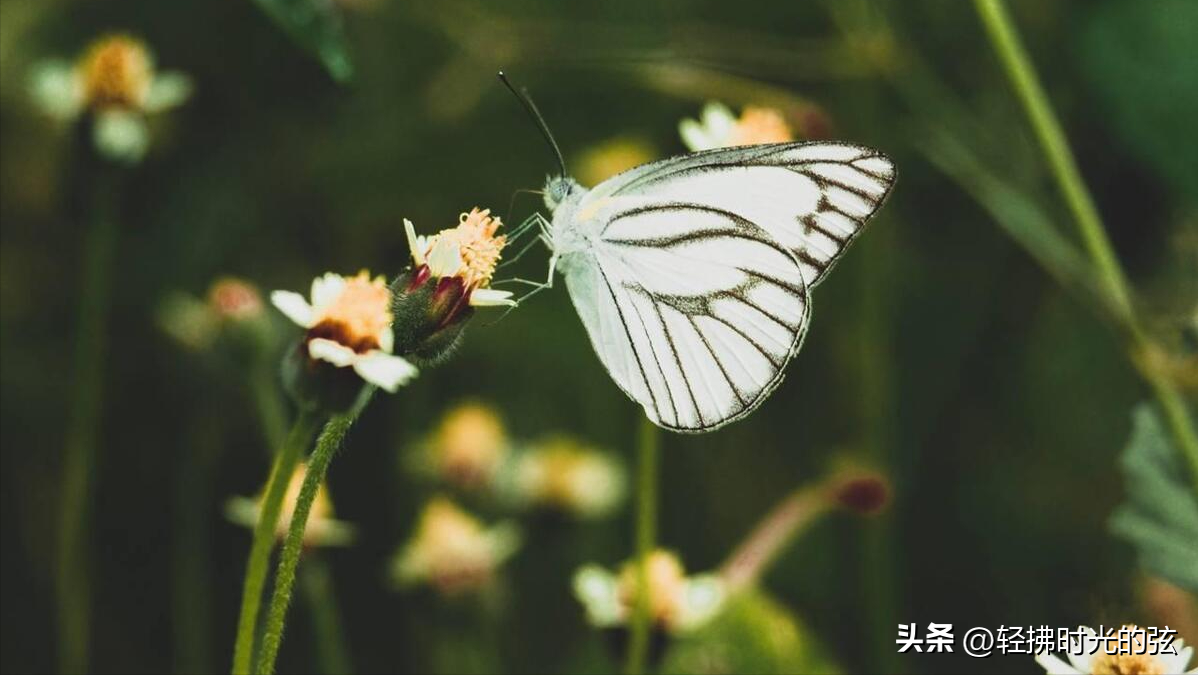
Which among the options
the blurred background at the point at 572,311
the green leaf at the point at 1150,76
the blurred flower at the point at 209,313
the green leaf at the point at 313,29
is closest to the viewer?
the green leaf at the point at 313,29

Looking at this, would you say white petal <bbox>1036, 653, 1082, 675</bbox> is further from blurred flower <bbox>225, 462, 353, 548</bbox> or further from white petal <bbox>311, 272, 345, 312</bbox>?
blurred flower <bbox>225, 462, 353, 548</bbox>

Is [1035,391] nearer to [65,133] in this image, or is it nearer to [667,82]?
[667,82]

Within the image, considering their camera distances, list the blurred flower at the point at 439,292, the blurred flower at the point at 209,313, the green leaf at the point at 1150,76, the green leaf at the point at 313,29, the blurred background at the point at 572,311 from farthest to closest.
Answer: the blurred background at the point at 572,311, the green leaf at the point at 1150,76, the blurred flower at the point at 209,313, the green leaf at the point at 313,29, the blurred flower at the point at 439,292

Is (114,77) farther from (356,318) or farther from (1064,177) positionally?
(1064,177)

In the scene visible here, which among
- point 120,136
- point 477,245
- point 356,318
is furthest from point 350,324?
point 120,136

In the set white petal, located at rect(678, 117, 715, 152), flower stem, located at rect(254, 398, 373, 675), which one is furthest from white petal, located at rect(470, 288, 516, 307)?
white petal, located at rect(678, 117, 715, 152)

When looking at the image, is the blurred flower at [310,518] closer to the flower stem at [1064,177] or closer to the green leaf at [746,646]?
the green leaf at [746,646]

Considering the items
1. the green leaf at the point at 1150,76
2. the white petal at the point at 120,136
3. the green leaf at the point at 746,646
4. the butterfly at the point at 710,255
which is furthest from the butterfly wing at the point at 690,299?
the green leaf at the point at 1150,76

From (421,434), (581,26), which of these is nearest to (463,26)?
(581,26)
